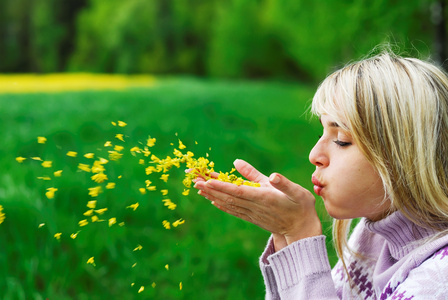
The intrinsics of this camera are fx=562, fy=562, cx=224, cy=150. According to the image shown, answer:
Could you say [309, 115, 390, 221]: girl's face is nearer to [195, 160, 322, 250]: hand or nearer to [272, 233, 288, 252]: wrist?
[195, 160, 322, 250]: hand

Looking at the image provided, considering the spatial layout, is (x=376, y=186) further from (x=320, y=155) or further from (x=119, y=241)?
(x=119, y=241)

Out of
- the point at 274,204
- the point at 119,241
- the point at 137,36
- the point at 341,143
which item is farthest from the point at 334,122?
the point at 137,36

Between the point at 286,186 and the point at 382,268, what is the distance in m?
0.39

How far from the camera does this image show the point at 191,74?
42375 millimetres

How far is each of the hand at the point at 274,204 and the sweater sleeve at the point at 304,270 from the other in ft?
0.12

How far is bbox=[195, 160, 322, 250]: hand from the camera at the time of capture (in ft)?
5.04

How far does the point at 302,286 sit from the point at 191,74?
4136 centimetres

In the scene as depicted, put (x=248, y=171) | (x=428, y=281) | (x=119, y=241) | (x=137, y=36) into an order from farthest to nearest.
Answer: (x=137, y=36), (x=119, y=241), (x=248, y=171), (x=428, y=281)

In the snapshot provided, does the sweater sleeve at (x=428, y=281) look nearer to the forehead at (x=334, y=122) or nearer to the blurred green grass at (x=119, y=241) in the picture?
the forehead at (x=334, y=122)

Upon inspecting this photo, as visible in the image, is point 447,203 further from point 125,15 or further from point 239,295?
point 125,15

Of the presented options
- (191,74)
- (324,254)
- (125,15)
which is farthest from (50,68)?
(324,254)

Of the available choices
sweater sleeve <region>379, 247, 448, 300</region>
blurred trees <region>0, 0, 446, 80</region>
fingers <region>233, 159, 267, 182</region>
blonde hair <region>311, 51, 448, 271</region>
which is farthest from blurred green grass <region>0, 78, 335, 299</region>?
blurred trees <region>0, 0, 446, 80</region>

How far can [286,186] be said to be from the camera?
60.2 inches

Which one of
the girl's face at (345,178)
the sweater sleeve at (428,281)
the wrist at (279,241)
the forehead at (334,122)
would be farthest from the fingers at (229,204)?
the sweater sleeve at (428,281)
